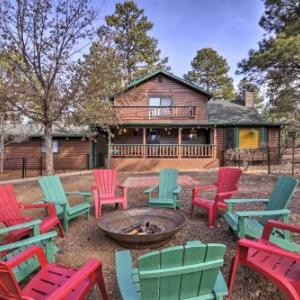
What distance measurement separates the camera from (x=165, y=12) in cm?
1411

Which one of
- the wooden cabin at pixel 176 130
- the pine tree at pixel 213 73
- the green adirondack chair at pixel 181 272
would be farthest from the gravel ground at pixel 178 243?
A: the pine tree at pixel 213 73

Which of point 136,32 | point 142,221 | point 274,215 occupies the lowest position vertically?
point 142,221

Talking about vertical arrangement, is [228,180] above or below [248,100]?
below

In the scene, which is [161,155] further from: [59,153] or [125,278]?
[125,278]

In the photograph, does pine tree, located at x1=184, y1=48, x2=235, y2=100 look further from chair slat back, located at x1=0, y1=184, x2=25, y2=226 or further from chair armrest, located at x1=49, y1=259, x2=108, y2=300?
chair armrest, located at x1=49, y1=259, x2=108, y2=300

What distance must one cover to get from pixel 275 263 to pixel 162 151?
43.2ft

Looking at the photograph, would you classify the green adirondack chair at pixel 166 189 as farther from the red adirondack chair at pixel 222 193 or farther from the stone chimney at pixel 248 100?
the stone chimney at pixel 248 100

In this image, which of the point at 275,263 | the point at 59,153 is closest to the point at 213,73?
the point at 59,153

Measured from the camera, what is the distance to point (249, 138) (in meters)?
17.1

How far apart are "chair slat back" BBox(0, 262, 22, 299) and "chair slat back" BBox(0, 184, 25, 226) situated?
7.05 feet

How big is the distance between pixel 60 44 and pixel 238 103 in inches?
664

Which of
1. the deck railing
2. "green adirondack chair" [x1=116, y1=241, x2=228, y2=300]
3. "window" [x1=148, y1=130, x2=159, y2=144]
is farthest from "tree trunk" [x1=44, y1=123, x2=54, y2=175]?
"window" [x1=148, y1=130, x2=159, y2=144]

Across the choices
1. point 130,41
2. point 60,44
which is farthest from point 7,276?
point 130,41

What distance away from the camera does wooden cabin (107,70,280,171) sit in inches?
603
